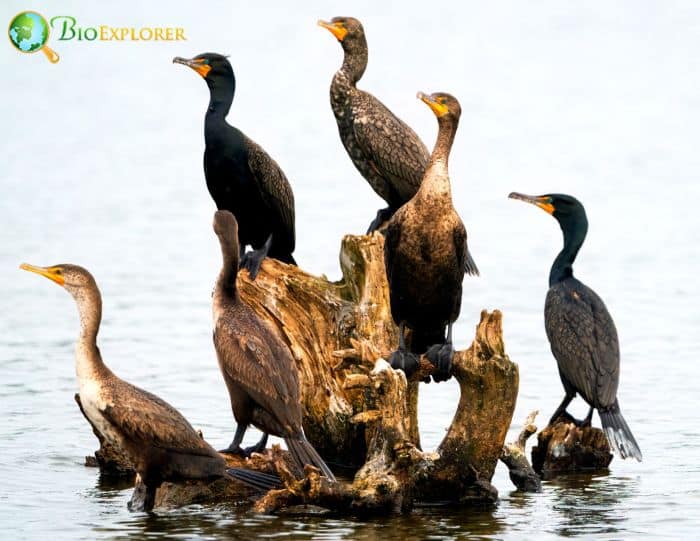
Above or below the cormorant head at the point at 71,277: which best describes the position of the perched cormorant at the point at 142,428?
below

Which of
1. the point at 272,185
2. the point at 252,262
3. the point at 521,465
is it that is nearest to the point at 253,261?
the point at 252,262

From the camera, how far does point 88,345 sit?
9500 millimetres

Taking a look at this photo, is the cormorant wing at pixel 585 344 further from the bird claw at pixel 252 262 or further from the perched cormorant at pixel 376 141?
the bird claw at pixel 252 262

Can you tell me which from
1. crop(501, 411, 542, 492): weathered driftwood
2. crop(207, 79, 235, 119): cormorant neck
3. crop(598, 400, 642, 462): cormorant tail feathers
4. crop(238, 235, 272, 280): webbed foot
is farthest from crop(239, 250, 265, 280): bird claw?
crop(598, 400, 642, 462): cormorant tail feathers

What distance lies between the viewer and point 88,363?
9469 millimetres

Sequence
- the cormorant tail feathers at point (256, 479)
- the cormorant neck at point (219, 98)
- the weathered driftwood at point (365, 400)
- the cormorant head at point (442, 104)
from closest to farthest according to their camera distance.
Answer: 1. the weathered driftwood at point (365, 400)
2. the cormorant tail feathers at point (256, 479)
3. the cormorant head at point (442, 104)
4. the cormorant neck at point (219, 98)

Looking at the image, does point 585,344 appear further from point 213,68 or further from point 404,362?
point 213,68

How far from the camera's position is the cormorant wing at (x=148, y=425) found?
9.30 meters

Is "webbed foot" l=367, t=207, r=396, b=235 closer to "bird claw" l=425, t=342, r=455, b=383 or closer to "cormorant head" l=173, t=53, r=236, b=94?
"cormorant head" l=173, t=53, r=236, b=94

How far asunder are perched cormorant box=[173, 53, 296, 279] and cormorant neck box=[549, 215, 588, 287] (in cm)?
182

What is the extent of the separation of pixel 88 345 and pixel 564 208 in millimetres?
3944

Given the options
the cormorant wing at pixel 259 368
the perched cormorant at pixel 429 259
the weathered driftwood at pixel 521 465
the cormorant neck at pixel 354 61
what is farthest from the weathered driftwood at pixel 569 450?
the cormorant neck at pixel 354 61

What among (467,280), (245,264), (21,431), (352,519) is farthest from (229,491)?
(467,280)

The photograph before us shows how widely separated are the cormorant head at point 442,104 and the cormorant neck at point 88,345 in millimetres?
2260
